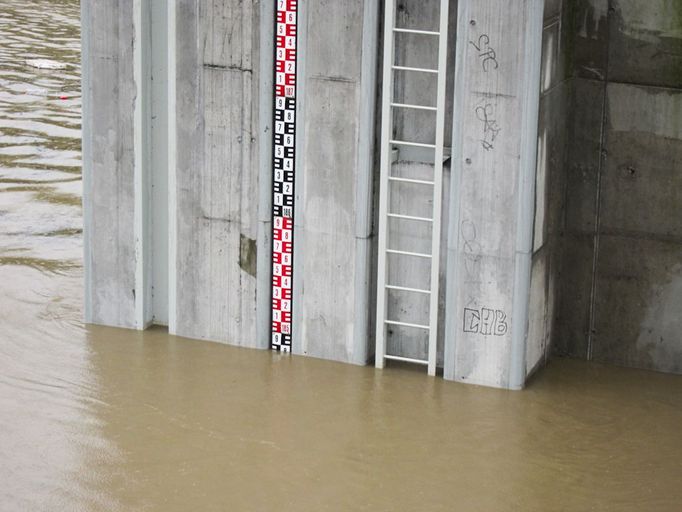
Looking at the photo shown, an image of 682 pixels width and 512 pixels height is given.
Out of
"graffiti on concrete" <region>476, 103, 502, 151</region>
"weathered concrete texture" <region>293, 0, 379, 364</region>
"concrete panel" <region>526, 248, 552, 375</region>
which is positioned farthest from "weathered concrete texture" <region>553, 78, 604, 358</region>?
"weathered concrete texture" <region>293, 0, 379, 364</region>

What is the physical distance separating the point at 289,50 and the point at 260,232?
1.55 m

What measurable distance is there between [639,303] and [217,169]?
3.75 m

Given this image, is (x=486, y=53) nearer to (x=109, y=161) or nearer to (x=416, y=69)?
(x=416, y=69)

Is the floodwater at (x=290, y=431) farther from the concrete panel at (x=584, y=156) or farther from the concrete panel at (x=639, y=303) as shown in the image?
the concrete panel at (x=584, y=156)

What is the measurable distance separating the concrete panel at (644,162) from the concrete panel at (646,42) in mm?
121

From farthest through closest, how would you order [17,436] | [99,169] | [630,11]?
[99,169], [630,11], [17,436]

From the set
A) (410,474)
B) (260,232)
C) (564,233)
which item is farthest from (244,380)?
(564,233)

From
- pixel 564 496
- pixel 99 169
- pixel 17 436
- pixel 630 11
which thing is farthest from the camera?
pixel 99 169

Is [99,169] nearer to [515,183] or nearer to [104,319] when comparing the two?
[104,319]

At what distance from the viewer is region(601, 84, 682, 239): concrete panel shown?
11562mm

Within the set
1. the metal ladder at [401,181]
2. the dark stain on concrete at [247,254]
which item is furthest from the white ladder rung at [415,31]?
the dark stain on concrete at [247,254]

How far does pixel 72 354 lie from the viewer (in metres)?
12.1

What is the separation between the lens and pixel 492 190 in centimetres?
1115

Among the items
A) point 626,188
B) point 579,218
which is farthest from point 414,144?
point 626,188
